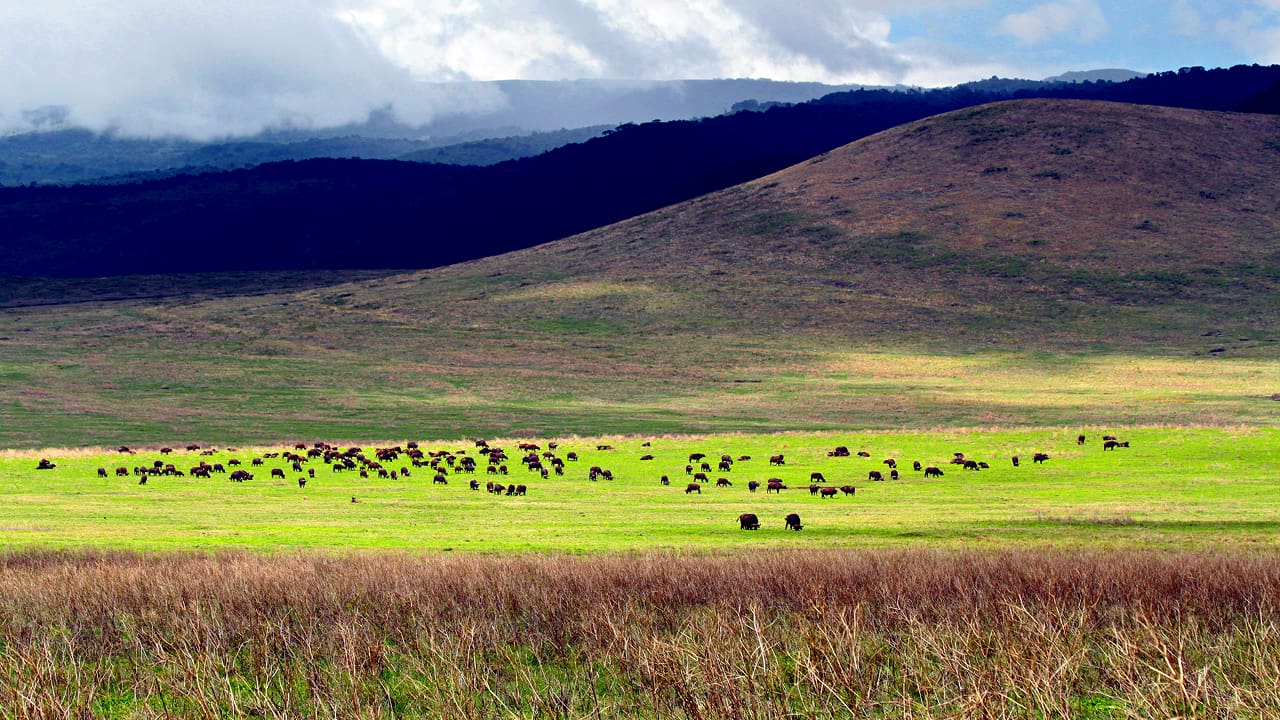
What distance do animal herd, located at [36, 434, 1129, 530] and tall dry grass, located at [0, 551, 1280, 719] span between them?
20.7 meters

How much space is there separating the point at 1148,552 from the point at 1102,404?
63.8 m

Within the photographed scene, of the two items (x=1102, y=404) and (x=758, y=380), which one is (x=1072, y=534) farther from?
(x=758, y=380)

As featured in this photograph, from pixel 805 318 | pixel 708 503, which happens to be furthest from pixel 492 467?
pixel 805 318

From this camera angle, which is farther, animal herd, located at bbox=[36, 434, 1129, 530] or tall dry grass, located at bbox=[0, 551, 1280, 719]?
animal herd, located at bbox=[36, 434, 1129, 530]

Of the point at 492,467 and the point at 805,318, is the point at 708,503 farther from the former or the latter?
the point at 805,318

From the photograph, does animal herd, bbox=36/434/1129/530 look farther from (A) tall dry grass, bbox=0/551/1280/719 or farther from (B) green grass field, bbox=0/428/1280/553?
(A) tall dry grass, bbox=0/551/1280/719

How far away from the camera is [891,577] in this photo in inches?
953

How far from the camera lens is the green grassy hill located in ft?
306

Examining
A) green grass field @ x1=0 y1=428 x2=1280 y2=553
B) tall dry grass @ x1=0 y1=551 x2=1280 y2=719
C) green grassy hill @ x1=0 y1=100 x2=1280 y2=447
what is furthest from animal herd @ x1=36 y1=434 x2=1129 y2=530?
green grassy hill @ x1=0 y1=100 x2=1280 y2=447

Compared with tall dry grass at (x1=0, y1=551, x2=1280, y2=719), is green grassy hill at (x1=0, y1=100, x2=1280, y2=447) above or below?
above

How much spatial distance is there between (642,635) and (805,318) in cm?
11434

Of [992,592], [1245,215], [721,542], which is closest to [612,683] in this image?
[992,592]

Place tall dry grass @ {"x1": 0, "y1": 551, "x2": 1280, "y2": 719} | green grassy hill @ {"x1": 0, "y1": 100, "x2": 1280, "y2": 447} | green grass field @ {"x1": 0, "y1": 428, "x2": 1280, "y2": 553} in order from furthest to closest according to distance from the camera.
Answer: green grassy hill @ {"x1": 0, "y1": 100, "x2": 1280, "y2": 447}, green grass field @ {"x1": 0, "y1": 428, "x2": 1280, "y2": 553}, tall dry grass @ {"x1": 0, "y1": 551, "x2": 1280, "y2": 719}

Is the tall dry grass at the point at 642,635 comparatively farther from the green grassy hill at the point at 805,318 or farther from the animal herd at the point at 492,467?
the green grassy hill at the point at 805,318
